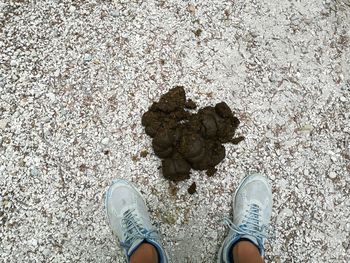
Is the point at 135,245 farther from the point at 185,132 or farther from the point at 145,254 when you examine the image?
the point at 185,132

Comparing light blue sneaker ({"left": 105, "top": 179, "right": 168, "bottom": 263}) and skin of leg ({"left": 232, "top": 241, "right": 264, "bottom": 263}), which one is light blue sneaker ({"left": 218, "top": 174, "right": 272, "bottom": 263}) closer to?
skin of leg ({"left": 232, "top": 241, "right": 264, "bottom": 263})

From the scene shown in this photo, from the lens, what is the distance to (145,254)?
2.18m

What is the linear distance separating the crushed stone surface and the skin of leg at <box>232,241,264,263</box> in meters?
0.22

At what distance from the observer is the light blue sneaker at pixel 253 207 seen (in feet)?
7.94

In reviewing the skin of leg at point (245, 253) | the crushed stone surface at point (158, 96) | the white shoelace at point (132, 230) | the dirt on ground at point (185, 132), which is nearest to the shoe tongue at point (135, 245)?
the white shoelace at point (132, 230)

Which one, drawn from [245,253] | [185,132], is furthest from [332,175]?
[185,132]

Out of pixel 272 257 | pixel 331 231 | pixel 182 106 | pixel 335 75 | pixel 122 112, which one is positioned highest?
pixel 335 75

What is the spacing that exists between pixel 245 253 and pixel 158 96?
1.16 metres

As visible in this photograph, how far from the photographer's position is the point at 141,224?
2.39 metres

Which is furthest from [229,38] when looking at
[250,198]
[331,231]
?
[331,231]

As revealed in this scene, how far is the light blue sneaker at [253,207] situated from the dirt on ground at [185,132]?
0.83 feet

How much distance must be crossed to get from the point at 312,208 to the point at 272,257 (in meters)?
0.43

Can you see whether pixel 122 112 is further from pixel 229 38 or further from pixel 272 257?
pixel 272 257

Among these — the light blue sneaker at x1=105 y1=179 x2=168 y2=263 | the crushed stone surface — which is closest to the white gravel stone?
the crushed stone surface
